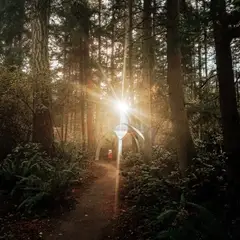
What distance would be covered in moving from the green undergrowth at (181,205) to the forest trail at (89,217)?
40cm

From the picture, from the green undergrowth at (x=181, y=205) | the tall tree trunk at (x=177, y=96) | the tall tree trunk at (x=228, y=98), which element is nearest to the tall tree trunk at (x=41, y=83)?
the green undergrowth at (x=181, y=205)

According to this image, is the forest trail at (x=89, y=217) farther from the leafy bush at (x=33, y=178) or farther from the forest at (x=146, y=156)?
the leafy bush at (x=33, y=178)

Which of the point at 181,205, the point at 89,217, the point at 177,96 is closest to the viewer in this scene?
the point at 181,205

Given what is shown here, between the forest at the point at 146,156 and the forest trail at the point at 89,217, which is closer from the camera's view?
the forest at the point at 146,156

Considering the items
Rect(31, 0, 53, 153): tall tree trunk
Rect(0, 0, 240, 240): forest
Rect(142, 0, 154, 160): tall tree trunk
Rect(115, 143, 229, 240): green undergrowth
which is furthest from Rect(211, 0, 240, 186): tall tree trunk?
Rect(31, 0, 53, 153): tall tree trunk

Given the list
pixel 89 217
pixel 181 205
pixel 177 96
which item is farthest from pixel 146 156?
pixel 181 205

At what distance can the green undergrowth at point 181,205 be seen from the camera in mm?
3984

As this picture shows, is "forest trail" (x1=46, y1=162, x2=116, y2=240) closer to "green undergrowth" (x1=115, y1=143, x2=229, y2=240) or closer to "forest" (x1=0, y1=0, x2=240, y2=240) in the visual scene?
"forest" (x1=0, y1=0, x2=240, y2=240)

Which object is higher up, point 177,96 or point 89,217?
point 177,96

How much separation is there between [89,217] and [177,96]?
13.5 feet

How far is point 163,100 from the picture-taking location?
1093 centimetres

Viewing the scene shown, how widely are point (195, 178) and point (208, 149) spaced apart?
1998 mm

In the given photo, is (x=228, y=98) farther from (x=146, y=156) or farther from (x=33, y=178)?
(x=146, y=156)

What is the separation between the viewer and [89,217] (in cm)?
611
